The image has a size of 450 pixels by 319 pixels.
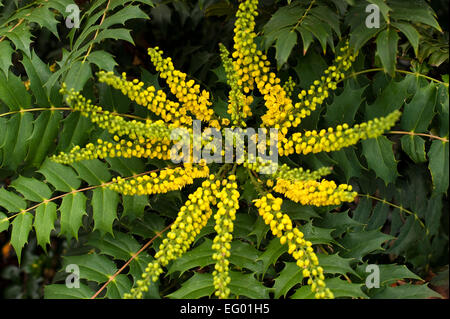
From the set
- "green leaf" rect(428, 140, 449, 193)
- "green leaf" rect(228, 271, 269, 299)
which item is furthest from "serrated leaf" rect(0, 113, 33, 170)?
"green leaf" rect(428, 140, 449, 193)

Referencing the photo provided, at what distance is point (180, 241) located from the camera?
1.56 m

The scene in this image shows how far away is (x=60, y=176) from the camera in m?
2.01

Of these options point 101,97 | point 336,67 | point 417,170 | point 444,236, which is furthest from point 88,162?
point 444,236

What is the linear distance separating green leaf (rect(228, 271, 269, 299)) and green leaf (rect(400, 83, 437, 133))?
90 cm

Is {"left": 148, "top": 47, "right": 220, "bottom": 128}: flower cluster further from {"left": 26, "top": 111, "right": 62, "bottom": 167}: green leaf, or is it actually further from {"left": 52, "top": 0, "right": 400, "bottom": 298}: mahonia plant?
{"left": 26, "top": 111, "right": 62, "bottom": 167}: green leaf

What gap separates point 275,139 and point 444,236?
4.88 ft

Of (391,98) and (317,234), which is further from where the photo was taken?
(391,98)

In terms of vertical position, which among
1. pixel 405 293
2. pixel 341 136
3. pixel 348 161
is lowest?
pixel 405 293

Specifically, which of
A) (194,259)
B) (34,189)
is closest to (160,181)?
(194,259)

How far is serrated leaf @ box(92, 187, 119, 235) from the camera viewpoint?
1927 millimetres

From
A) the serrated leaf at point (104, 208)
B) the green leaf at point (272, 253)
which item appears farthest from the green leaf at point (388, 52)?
the serrated leaf at point (104, 208)

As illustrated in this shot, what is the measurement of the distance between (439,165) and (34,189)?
1653mm

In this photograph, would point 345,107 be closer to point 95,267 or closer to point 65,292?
point 95,267

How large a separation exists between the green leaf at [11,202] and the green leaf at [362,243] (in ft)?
4.41
